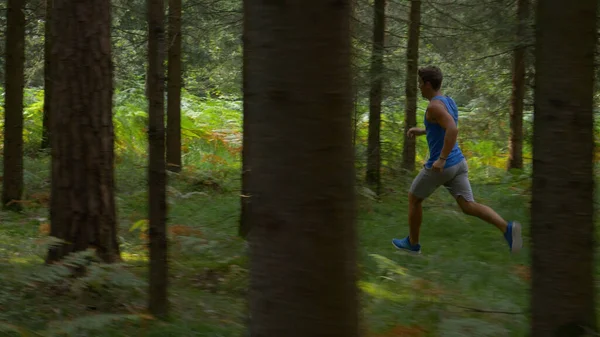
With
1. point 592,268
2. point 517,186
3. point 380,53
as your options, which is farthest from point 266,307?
point 517,186

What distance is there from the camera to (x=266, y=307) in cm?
259

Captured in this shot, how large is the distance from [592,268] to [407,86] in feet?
30.4

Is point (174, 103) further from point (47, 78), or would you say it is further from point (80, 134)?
point (80, 134)

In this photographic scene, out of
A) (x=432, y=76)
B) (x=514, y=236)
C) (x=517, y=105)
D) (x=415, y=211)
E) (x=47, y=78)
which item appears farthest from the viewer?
(x=47, y=78)

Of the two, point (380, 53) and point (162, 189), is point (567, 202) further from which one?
point (380, 53)

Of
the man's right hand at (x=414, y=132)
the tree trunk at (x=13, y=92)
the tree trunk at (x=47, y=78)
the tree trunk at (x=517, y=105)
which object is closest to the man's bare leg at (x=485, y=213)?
the man's right hand at (x=414, y=132)

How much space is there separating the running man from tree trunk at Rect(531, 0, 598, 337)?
3.56m

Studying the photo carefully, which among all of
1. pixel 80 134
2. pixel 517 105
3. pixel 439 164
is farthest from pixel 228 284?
pixel 517 105

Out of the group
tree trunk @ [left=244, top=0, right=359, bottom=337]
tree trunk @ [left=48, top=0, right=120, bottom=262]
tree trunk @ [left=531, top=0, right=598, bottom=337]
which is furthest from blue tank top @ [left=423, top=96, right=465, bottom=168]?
tree trunk @ [left=244, top=0, right=359, bottom=337]

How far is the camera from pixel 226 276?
22.3 feet

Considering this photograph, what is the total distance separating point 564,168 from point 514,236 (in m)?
4.11

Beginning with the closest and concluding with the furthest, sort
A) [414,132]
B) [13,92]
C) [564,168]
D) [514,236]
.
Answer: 1. [564,168]
2. [514,236]
3. [414,132]
4. [13,92]

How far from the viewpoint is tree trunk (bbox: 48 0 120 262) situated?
247 inches

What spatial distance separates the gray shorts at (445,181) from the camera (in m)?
7.79
